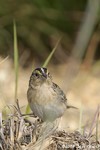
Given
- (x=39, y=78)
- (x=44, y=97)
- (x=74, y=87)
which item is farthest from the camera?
(x=74, y=87)

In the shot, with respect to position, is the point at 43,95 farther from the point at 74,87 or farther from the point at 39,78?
the point at 74,87

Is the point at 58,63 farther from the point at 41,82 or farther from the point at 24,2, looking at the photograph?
the point at 41,82

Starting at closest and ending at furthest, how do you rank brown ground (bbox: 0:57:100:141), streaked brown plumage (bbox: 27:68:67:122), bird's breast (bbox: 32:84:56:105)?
1. streaked brown plumage (bbox: 27:68:67:122)
2. bird's breast (bbox: 32:84:56:105)
3. brown ground (bbox: 0:57:100:141)

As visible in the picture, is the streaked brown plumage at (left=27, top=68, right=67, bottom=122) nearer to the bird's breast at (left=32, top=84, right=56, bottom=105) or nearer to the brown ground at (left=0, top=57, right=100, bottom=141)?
the bird's breast at (left=32, top=84, right=56, bottom=105)

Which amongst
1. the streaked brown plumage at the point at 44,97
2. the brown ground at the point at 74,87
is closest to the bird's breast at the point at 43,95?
the streaked brown plumage at the point at 44,97

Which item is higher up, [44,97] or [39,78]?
[39,78]

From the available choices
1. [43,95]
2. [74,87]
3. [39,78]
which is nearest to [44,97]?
[43,95]

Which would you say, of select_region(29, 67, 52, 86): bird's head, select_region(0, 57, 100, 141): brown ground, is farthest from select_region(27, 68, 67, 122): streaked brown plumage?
select_region(0, 57, 100, 141): brown ground

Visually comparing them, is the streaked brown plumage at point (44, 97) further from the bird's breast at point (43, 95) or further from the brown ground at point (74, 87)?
the brown ground at point (74, 87)

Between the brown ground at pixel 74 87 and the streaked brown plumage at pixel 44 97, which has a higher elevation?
the brown ground at pixel 74 87

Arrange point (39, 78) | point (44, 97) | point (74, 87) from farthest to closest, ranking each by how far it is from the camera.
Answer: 1. point (74, 87)
2. point (39, 78)
3. point (44, 97)

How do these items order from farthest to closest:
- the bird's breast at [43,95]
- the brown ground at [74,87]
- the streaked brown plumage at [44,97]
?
the brown ground at [74,87] < the bird's breast at [43,95] < the streaked brown plumage at [44,97]

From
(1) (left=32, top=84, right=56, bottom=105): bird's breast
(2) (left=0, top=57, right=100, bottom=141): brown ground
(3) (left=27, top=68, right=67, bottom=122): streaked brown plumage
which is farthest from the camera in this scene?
(2) (left=0, top=57, right=100, bottom=141): brown ground
